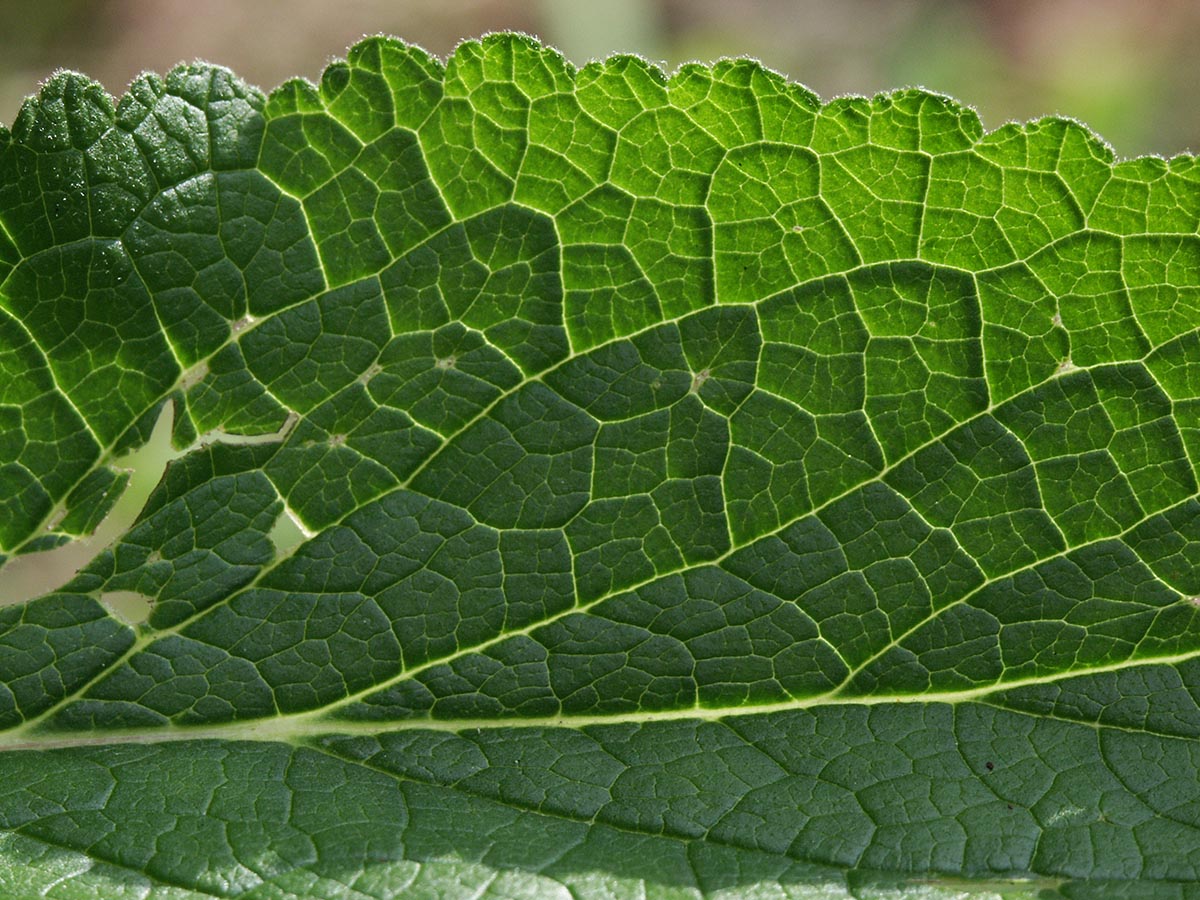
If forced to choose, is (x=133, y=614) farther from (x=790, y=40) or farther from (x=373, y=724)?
(x=790, y=40)

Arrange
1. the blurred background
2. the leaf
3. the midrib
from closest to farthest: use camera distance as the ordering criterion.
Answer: the leaf, the midrib, the blurred background

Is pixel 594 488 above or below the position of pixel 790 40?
below

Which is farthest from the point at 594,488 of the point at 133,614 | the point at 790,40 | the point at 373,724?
the point at 790,40

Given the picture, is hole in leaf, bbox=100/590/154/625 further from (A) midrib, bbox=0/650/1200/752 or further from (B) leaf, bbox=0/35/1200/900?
(A) midrib, bbox=0/650/1200/752

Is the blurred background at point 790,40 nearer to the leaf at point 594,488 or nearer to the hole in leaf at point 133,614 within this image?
the leaf at point 594,488

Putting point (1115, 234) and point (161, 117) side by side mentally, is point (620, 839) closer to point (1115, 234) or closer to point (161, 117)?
point (1115, 234)

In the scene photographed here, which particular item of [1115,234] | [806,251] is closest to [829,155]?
[806,251]

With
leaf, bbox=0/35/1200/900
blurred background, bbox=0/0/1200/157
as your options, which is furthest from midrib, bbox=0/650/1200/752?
blurred background, bbox=0/0/1200/157
